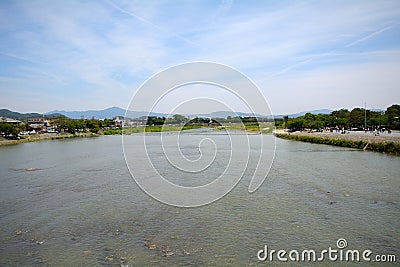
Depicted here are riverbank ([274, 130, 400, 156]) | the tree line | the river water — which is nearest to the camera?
the river water

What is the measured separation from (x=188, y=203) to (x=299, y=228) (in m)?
2.61

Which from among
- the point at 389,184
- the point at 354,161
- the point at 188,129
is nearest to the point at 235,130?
the point at 188,129

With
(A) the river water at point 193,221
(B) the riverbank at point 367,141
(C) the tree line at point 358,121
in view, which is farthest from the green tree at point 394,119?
(A) the river water at point 193,221

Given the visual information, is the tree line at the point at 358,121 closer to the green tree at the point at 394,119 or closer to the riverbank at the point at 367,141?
the green tree at the point at 394,119

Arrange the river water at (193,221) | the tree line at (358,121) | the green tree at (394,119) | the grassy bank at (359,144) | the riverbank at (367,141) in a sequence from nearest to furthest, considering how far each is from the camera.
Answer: the river water at (193,221) → the grassy bank at (359,144) → the riverbank at (367,141) → the green tree at (394,119) → the tree line at (358,121)

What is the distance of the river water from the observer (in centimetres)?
430

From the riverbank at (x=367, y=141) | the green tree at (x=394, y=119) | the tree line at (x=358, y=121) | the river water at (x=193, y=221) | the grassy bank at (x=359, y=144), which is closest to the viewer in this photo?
the river water at (x=193, y=221)

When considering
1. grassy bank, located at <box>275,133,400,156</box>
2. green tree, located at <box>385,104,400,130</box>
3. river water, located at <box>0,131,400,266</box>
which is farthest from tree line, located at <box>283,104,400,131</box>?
river water, located at <box>0,131,400,266</box>

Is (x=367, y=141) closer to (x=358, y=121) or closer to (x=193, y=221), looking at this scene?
(x=193, y=221)

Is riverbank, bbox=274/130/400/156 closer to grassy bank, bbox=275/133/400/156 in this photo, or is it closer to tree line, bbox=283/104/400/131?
grassy bank, bbox=275/133/400/156

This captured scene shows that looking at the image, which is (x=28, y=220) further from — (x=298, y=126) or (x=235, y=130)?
(x=235, y=130)

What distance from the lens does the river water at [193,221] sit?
4305 millimetres

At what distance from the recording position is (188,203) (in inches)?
268

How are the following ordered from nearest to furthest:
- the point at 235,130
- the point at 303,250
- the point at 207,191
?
the point at 303,250 < the point at 207,191 < the point at 235,130
